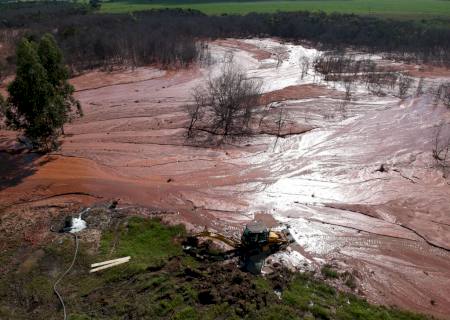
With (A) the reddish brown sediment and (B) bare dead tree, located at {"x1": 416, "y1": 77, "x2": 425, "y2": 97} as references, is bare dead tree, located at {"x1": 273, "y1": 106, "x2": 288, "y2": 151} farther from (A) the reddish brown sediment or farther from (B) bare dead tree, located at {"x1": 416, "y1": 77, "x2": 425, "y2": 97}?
(A) the reddish brown sediment

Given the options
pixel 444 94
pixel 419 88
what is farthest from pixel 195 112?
pixel 444 94

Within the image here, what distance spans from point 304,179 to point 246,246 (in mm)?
10770

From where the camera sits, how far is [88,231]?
24.0 metres

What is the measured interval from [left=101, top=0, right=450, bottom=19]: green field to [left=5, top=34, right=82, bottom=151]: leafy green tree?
85.8m

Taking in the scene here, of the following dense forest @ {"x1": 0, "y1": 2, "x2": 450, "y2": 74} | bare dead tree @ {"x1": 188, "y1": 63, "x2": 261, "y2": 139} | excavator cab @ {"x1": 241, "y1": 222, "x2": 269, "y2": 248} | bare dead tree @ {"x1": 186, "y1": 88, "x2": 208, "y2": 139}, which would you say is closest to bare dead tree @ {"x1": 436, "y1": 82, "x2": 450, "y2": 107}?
dense forest @ {"x1": 0, "y1": 2, "x2": 450, "y2": 74}

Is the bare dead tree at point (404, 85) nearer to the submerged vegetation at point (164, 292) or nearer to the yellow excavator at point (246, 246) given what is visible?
the yellow excavator at point (246, 246)

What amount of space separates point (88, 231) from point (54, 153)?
41.0ft

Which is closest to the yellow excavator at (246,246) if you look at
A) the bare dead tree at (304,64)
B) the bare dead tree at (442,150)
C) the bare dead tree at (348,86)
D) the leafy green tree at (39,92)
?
the leafy green tree at (39,92)

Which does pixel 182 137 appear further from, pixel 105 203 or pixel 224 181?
pixel 105 203

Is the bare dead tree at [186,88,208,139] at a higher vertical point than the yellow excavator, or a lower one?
higher

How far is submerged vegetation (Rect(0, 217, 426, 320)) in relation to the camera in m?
18.3

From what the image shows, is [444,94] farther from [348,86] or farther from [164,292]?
[164,292]

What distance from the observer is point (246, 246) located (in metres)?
22.2

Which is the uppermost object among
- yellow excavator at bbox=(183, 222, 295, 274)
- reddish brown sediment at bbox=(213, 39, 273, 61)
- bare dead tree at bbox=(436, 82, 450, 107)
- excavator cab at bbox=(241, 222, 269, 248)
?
reddish brown sediment at bbox=(213, 39, 273, 61)
